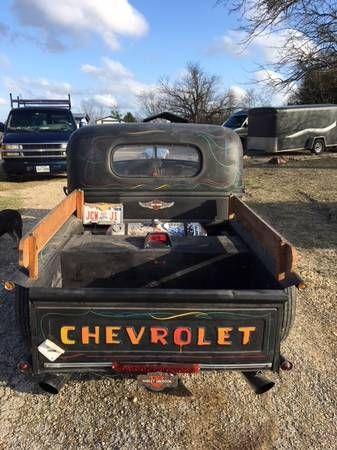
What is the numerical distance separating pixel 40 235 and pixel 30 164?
11.4 metres

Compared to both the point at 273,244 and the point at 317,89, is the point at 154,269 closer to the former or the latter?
the point at 273,244

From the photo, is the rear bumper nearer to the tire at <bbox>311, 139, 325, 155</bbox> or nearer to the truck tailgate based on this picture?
the truck tailgate

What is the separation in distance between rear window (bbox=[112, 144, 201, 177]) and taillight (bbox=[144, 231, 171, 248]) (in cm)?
117

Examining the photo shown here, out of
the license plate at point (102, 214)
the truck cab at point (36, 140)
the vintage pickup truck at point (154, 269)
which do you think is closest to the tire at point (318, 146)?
the truck cab at point (36, 140)

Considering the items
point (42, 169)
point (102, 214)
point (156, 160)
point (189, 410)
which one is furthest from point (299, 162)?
point (189, 410)

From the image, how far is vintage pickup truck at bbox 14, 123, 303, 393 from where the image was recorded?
8.66 feet

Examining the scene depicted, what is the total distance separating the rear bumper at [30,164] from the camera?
13719 millimetres

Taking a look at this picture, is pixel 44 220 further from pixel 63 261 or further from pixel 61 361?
pixel 61 361

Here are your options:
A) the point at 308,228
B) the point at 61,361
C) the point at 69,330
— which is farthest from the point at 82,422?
the point at 308,228

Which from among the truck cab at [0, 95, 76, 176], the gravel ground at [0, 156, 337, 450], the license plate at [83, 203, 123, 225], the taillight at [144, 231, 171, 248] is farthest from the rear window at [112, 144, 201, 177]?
the truck cab at [0, 95, 76, 176]

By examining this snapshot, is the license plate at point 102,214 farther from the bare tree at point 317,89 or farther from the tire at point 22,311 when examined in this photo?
the bare tree at point 317,89

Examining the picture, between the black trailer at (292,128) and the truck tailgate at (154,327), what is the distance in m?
19.1

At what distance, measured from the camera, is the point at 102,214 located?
4570mm

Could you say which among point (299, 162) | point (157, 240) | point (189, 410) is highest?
point (157, 240)
